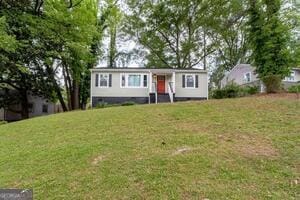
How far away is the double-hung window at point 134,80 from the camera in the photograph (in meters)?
24.7

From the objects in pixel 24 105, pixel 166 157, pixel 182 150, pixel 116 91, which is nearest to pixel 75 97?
pixel 24 105

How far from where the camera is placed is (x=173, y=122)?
10.8 m

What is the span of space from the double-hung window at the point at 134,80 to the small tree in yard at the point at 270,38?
9.58 meters

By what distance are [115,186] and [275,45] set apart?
15.4m

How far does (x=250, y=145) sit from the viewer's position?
24.4ft

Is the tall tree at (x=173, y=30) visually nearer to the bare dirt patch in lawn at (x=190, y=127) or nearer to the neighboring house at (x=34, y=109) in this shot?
the neighboring house at (x=34, y=109)

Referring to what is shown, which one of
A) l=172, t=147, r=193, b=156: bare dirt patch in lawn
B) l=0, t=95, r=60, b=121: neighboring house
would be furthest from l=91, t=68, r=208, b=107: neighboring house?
l=172, t=147, r=193, b=156: bare dirt patch in lawn

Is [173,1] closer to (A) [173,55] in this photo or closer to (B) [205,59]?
(A) [173,55]

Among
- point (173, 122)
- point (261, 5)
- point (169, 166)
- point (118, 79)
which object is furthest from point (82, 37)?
point (169, 166)

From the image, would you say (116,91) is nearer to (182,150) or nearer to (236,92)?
(236,92)

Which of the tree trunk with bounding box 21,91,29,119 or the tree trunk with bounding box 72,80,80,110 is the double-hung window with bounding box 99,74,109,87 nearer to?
the tree trunk with bounding box 72,80,80,110

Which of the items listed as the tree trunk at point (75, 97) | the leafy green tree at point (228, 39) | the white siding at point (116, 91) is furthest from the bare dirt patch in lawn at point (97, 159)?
the leafy green tree at point (228, 39)

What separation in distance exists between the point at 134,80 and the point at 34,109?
1301 centimetres

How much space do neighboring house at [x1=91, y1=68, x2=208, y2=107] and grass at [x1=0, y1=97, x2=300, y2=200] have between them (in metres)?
12.7
